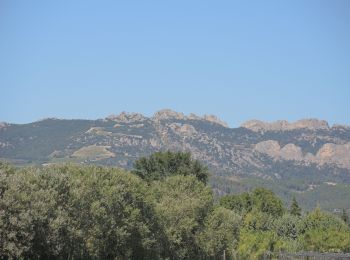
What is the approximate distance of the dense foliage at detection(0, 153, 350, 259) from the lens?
45956 mm

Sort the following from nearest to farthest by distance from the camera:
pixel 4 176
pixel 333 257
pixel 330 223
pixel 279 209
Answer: pixel 4 176 → pixel 333 257 → pixel 330 223 → pixel 279 209

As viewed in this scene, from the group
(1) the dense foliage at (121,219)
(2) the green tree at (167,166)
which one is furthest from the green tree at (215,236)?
(2) the green tree at (167,166)

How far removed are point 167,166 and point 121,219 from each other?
61.6 meters

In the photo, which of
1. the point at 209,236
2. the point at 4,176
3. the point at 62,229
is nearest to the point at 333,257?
the point at 209,236

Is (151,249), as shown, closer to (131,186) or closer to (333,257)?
(131,186)

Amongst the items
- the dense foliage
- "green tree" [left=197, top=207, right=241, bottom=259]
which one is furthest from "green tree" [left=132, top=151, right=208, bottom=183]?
"green tree" [left=197, top=207, right=241, bottom=259]

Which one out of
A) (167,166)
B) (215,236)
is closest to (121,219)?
(215,236)

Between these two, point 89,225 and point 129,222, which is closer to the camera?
point 89,225

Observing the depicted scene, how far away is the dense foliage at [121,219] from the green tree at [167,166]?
0.64ft

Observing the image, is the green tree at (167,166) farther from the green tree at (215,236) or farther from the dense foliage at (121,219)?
the green tree at (215,236)

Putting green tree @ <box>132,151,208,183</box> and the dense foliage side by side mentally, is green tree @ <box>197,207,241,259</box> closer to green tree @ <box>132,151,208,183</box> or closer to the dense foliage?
the dense foliage

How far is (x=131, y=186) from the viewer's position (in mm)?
68438

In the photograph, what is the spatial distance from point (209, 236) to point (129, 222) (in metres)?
27.2

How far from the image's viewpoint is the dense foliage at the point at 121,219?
46.0 meters
